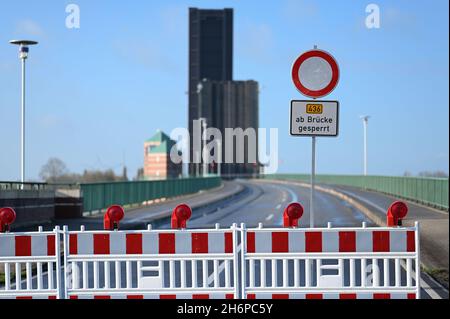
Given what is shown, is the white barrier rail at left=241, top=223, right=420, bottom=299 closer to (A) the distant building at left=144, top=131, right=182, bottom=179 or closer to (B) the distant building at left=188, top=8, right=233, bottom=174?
(A) the distant building at left=144, top=131, right=182, bottom=179

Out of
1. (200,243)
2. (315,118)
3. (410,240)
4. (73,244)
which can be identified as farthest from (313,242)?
(73,244)

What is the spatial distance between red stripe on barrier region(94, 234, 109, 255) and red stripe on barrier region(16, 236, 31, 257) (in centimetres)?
75

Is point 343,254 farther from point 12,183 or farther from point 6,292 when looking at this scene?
point 12,183

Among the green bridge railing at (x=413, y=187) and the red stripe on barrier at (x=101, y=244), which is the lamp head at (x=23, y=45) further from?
the green bridge railing at (x=413, y=187)

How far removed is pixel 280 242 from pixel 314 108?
1.54 m

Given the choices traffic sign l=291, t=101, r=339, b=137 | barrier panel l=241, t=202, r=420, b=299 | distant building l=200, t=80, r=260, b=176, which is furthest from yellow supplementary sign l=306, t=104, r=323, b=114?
distant building l=200, t=80, r=260, b=176

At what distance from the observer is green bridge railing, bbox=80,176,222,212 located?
3253cm

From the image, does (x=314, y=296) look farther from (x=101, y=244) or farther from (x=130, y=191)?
(x=130, y=191)

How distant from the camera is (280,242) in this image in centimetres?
891

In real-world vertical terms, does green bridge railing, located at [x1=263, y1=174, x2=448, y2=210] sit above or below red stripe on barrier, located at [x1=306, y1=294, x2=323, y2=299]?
above

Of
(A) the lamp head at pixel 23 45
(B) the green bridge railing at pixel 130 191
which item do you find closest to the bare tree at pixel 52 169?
(B) the green bridge railing at pixel 130 191

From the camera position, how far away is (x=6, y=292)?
30.4ft

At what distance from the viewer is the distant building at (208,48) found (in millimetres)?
75375
